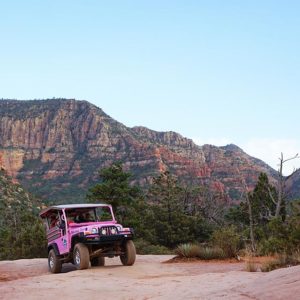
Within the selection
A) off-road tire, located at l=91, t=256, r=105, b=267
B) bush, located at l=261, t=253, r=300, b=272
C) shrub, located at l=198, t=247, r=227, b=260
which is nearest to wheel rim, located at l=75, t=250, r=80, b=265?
off-road tire, located at l=91, t=256, r=105, b=267

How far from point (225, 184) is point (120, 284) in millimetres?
111899

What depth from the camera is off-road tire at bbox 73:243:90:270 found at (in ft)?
47.9

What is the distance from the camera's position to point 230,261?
16.9 m

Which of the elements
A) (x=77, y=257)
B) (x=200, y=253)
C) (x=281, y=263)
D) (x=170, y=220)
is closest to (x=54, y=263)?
(x=77, y=257)

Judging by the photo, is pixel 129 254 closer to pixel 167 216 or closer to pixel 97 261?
pixel 97 261

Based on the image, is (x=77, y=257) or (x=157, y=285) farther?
(x=77, y=257)

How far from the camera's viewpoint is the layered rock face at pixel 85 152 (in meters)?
119

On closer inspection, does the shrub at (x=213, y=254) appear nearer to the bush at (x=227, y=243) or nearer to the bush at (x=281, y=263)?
the bush at (x=227, y=243)

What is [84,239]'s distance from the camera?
1480 centimetres

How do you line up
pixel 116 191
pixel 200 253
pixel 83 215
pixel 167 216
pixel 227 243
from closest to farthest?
→ pixel 83 215
pixel 200 253
pixel 227 243
pixel 116 191
pixel 167 216

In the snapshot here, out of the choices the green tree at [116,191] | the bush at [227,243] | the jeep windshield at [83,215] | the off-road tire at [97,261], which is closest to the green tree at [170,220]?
the green tree at [116,191]

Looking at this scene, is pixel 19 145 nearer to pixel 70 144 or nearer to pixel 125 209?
pixel 70 144

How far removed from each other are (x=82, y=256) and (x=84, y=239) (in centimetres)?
50

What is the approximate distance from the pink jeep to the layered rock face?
85761mm
